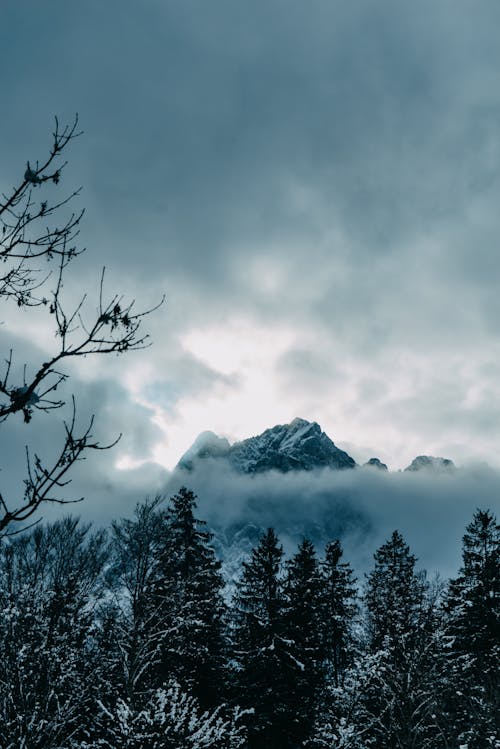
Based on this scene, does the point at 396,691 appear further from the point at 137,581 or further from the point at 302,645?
the point at 137,581

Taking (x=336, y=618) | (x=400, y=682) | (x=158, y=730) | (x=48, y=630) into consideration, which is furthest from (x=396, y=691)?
(x=48, y=630)

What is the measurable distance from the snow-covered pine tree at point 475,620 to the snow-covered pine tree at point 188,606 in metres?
10.5

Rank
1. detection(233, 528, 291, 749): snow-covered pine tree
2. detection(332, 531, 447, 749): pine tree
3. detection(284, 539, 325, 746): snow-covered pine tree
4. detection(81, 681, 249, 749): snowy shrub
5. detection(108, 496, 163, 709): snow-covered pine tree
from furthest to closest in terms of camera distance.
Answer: detection(284, 539, 325, 746): snow-covered pine tree
detection(233, 528, 291, 749): snow-covered pine tree
detection(332, 531, 447, 749): pine tree
detection(108, 496, 163, 709): snow-covered pine tree
detection(81, 681, 249, 749): snowy shrub

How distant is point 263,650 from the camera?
22766 millimetres

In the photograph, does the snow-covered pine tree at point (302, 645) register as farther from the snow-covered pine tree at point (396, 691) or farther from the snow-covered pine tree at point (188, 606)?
the snow-covered pine tree at point (188, 606)

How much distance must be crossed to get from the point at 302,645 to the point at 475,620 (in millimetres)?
8769

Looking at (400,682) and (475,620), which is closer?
(400,682)

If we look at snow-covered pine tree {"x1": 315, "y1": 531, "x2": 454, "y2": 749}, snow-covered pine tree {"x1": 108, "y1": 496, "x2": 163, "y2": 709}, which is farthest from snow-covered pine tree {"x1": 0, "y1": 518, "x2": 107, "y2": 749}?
snow-covered pine tree {"x1": 315, "y1": 531, "x2": 454, "y2": 749}

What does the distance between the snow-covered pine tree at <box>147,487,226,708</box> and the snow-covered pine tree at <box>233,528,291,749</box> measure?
118cm

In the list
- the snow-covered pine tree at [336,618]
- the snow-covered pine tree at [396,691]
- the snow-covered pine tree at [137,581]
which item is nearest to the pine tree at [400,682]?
the snow-covered pine tree at [396,691]

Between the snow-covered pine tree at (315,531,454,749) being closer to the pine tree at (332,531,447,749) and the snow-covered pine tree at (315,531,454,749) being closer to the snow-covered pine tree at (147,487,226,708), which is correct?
the pine tree at (332,531,447,749)

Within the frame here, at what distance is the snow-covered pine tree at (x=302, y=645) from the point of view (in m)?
22.1

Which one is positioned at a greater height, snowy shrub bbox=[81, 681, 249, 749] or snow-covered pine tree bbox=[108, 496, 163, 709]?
snow-covered pine tree bbox=[108, 496, 163, 709]

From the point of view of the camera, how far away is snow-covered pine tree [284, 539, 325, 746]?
2206 cm
